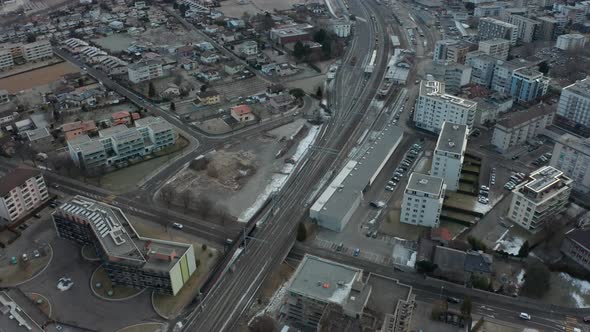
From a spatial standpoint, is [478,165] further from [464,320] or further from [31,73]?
[31,73]

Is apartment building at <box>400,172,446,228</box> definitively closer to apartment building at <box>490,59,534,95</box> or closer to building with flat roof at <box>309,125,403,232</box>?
building with flat roof at <box>309,125,403,232</box>

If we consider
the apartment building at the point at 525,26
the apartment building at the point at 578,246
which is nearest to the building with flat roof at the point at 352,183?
the apartment building at the point at 578,246

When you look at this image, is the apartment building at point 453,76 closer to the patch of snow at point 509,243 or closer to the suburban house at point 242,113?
the suburban house at point 242,113

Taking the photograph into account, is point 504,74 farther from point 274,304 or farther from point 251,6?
point 251,6

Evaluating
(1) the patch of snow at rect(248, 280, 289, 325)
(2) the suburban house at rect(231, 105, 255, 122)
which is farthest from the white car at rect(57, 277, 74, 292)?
(2) the suburban house at rect(231, 105, 255, 122)

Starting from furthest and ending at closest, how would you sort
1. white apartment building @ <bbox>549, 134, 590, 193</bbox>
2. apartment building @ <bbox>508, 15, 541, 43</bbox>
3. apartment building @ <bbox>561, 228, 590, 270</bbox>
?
apartment building @ <bbox>508, 15, 541, 43</bbox>, white apartment building @ <bbox>549, 134, 590, 193</bbox>, apartment building @ <bbox>561, 228, 590, 270</bbox>

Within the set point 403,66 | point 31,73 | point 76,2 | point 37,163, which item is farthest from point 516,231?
point 76,2
